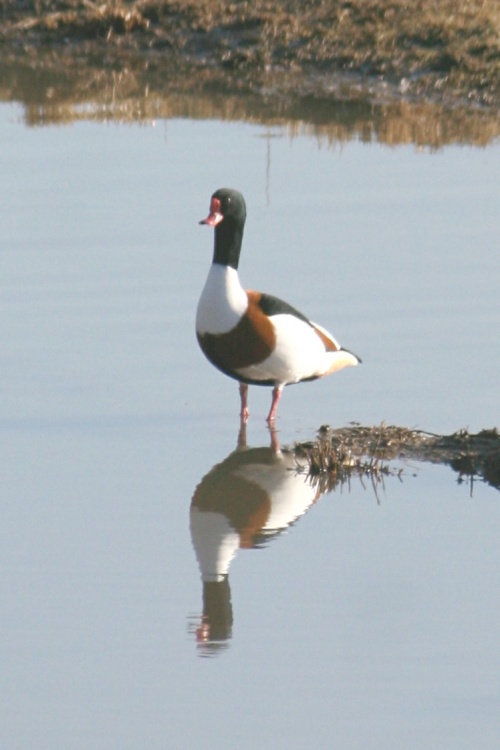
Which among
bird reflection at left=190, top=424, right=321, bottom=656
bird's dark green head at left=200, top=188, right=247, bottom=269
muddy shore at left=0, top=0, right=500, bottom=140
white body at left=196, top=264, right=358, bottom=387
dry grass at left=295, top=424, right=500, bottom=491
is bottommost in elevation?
bird reflection at left=190, top=424, right=321, bottom=656

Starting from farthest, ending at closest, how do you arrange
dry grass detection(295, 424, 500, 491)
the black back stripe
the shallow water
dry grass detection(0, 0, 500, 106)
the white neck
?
dry grass detection(0, 0, 500, 106)
the black back stripe
the white neck
dry grass detection(295, 424, 500, 491)
the shallow water

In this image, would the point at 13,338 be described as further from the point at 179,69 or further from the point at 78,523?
the point at 179,69

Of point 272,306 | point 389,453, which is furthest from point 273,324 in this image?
point 389,453

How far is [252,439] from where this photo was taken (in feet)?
25.8

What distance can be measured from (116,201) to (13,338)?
2864mm

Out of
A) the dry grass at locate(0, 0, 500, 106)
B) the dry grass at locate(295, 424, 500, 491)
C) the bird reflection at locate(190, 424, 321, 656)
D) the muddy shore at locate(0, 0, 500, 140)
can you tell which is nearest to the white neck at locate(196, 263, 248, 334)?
the bird reflection at locate(190, 424, 321, 656)

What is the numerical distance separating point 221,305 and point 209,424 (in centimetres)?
61

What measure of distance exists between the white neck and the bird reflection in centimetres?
57

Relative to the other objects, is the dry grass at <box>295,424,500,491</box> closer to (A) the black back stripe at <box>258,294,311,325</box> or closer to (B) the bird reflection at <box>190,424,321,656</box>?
(B) the bird reflection at <box>190,424,321,656</box>

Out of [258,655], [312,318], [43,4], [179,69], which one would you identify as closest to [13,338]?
[312,318]

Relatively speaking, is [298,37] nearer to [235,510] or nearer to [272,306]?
[272,306]

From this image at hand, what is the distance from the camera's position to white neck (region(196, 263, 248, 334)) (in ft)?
25.4

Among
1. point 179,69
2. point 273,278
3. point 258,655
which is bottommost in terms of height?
point 258,655

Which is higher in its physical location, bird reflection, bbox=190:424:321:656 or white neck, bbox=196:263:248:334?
white neck, bbox=196:263:248:334
